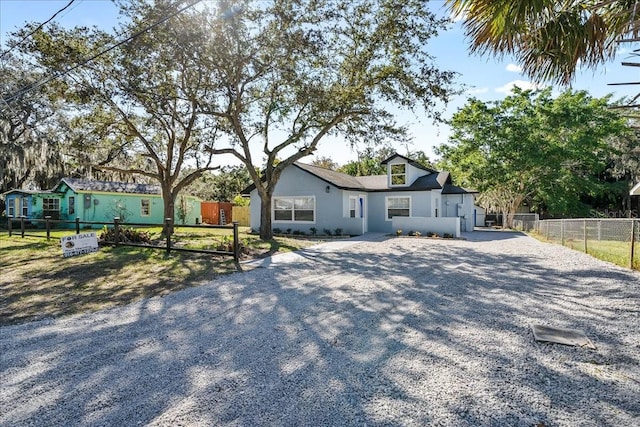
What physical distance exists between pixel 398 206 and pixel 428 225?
2.53 meters

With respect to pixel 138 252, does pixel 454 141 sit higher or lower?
higher

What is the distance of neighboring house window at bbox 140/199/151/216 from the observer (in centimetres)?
2535

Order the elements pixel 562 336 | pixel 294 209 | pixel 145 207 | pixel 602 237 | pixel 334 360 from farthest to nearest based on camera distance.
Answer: pixel 145 207 → pixel 294 209 → pixel 602 237 → pixel 562 336 → pixel 334 360

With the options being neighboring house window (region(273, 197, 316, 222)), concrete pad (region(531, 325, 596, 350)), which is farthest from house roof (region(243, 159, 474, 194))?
concrete pad (region(531, 325, 596, 350))

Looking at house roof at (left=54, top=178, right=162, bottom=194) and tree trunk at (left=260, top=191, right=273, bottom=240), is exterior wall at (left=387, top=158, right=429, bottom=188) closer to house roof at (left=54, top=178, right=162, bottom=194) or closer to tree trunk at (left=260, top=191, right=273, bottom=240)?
tree trunk at (left=260, top=191, right=273, bottom=240)

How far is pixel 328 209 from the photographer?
1808 centimetres

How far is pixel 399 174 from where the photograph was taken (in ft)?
63.9

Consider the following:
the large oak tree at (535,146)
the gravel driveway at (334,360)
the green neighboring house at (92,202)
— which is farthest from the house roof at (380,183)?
the gravel driveway at (334,360)

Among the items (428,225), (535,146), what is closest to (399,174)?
(428,225)

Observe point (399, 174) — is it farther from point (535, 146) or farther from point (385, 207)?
point (535, 146)

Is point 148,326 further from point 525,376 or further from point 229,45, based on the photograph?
point 229,45

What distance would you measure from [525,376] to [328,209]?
15.2 meters

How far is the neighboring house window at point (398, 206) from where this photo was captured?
1892cm

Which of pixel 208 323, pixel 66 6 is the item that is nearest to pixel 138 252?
pixel 66 6
